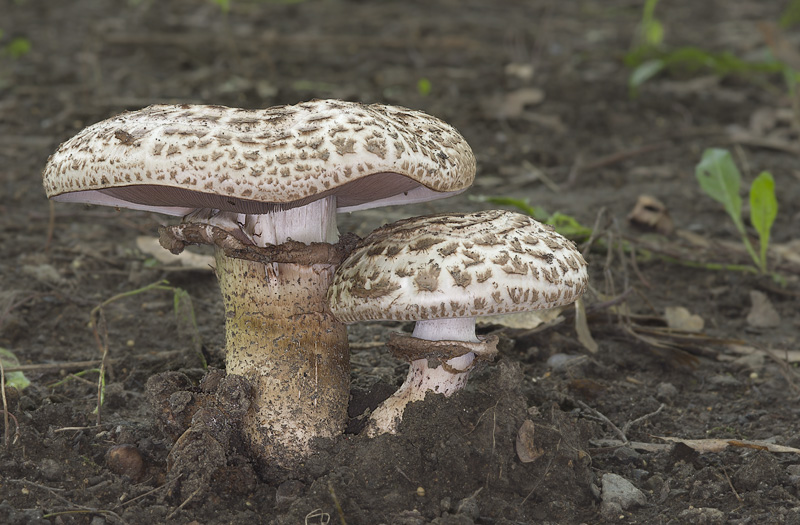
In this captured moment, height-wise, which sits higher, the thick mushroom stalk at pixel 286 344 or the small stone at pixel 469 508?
the thick mushroom stalk at pixel 286 344

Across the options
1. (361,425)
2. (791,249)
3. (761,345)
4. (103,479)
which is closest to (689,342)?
(761,345)

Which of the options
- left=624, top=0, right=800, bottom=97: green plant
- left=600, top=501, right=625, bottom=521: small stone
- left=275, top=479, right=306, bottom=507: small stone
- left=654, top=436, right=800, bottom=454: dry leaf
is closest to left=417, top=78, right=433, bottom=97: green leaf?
left=624, top=0, right=800, bottom=97: green plant

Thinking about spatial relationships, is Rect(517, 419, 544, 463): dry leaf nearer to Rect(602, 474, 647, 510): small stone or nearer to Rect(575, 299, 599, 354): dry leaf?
Rect(602, 474, 647, 510): small stone

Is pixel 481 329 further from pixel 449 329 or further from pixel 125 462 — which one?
pixel 125 462

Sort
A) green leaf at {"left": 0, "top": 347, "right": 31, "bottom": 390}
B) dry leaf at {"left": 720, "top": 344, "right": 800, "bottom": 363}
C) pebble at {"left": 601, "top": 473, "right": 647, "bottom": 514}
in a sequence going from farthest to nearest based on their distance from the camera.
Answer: dry leaf at {"left": 720, "top": 344, "right": 800, "bottom": 363} < green leaf at {"left": 0, "top": 347, "right": 31, "bottom": 390} < pebble at {"left": 601, "top": 473, "right": 647, "bottom": 514}

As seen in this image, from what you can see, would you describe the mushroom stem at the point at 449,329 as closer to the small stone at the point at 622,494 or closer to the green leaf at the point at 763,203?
the small stone at the point at 622,494

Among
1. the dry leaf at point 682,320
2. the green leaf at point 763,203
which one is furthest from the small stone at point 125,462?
the green leaf at point 763,203
